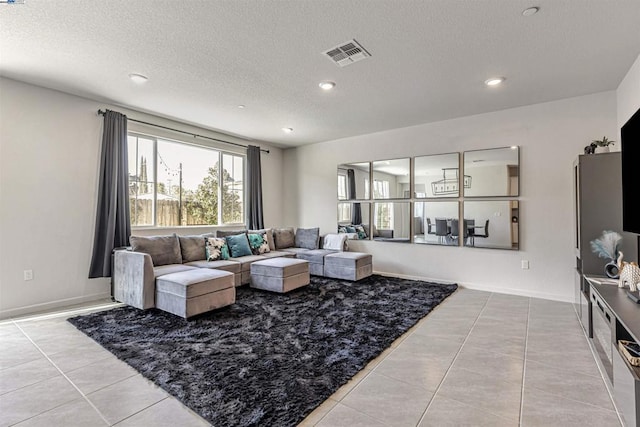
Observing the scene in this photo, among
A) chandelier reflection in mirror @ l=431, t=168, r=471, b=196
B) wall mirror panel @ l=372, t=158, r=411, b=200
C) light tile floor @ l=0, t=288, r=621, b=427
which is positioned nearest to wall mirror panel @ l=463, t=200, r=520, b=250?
chandelier reflection in mirror @ l=431, t=168, r=471, b=196

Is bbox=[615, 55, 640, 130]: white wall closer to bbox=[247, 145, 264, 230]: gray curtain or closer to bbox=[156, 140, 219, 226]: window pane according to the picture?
bbox=[247, 145, 264, 230]: gray curtain

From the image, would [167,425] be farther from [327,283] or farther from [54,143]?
[54,143]

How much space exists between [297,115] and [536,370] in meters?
3.85

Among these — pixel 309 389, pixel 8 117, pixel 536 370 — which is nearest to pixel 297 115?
pixel 8 117

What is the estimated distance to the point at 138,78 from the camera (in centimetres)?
319

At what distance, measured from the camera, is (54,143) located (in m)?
3.56

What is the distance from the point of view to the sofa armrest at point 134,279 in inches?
130

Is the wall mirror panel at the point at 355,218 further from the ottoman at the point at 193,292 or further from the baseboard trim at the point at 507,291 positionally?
the ottoman at the point at 193,292

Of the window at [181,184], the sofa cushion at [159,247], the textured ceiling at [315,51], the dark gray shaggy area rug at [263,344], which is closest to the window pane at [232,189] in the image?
the window at [181,184]

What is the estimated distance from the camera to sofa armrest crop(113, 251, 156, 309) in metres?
3.31

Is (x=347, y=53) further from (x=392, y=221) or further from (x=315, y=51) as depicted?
(x=392, y=221)

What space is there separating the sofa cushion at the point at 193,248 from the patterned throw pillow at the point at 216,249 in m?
0.08

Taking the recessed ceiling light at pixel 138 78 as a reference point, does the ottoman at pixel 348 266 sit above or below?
below

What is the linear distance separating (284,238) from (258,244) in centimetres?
75
